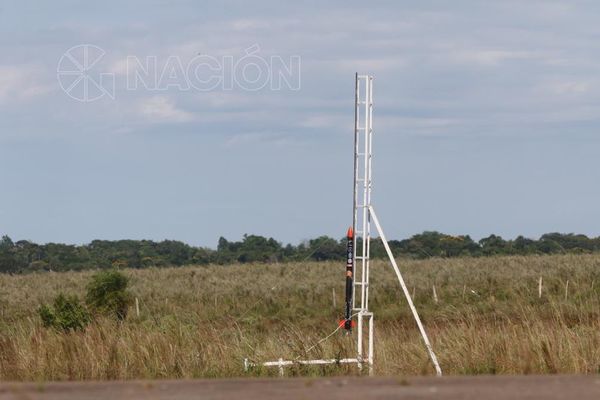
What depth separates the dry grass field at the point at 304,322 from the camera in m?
14.6

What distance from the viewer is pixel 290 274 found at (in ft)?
199

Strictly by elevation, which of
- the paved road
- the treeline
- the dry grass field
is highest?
the treeline

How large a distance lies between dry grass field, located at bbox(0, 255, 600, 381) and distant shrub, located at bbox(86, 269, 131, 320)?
75 centimetres

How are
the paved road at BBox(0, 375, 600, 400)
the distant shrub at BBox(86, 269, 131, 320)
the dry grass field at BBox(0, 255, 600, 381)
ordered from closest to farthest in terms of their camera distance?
1. the paved road at BBox(0, 375, 600, 400)
2. the dry grass field at BBox(0, 255, 600, 381)
3. the distant shrub at BBox(86, 269, 131, 320)

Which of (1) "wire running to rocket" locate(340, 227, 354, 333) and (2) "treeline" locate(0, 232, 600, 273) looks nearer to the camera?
(1) "wire running to rocket" locate(340, 227, 354, 333)

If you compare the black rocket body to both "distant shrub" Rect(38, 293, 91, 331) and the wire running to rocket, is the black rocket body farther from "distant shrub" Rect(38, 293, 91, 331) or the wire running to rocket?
"distant shrub" Rect(38, 293, 91, 331)

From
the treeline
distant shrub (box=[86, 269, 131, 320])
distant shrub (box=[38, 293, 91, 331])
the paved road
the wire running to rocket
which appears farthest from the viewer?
the treeline

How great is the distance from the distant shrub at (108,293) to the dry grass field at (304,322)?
75 centimetres

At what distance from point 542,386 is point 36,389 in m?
4.22

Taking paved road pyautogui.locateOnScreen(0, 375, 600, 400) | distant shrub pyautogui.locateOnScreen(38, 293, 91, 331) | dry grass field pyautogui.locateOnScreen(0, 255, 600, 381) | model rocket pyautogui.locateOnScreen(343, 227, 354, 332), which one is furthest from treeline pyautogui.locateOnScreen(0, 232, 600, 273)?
paved road pyautogui.locateOnScreen(0, 375, 600, 400)

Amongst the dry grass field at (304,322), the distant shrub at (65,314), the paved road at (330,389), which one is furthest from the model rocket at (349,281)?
the distant shrub at (65,314)

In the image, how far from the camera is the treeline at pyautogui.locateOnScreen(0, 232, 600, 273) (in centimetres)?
9794

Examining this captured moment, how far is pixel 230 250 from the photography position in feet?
392

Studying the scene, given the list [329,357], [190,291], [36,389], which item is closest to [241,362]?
[329,357]
